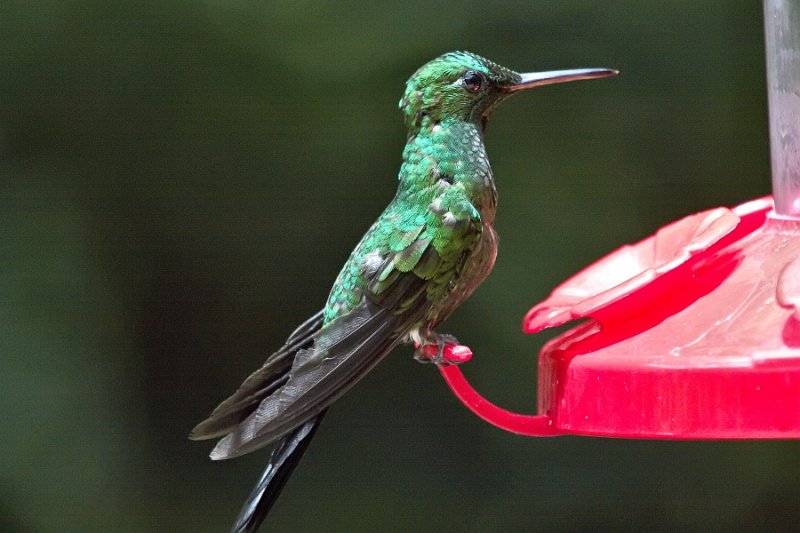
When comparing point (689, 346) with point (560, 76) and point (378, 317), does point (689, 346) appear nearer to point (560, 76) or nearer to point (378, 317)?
point (378, 317)

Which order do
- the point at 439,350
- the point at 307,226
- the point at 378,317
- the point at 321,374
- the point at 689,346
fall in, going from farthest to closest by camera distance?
1. the point at 307,226
2. the point at 439,350
3. the point at 378,317
4. the point at 321,374
5. the point at 689,346

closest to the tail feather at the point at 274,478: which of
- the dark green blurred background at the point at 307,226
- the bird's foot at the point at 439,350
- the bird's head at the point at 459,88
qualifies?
the bird's foot at the point at 439,350

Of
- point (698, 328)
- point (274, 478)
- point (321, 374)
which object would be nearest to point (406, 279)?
point (321, 374)

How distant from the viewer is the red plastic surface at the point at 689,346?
179cm

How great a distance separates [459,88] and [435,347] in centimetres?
64

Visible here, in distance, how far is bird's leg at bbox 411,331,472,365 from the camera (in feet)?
8.04

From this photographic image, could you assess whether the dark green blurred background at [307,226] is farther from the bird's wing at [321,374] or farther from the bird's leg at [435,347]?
the bird's wing at [321,374]

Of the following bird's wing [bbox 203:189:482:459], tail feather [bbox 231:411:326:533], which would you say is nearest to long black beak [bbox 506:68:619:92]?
bird's wing [bbox 203:189:482:459]

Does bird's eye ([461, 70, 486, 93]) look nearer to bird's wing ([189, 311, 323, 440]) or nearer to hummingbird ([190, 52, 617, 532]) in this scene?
hummingbird ([190, 52, 617, 532])

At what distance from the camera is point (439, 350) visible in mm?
2613

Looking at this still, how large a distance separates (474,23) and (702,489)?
6.66ft

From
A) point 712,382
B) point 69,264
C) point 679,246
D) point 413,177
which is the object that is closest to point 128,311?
point 69,264

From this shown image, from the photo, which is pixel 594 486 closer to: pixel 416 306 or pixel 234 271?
pixel 234 271

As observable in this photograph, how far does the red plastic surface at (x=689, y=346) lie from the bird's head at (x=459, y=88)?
0.57 m
